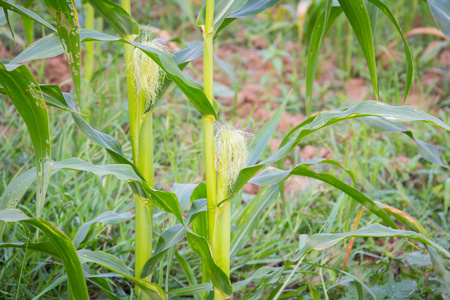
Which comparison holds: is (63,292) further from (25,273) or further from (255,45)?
(255,45)

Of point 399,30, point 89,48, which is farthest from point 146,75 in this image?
point 89,48

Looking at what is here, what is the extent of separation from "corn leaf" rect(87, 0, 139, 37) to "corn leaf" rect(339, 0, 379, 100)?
0.35 metres

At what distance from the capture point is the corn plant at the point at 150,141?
0.60 m

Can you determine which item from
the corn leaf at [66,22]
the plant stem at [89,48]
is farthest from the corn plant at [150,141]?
the plant stem at [89,48]

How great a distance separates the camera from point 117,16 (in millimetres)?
713

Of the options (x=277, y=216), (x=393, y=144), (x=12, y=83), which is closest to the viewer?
(x=12, y=83)

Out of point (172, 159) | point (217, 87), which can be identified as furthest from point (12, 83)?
point (217, 87)

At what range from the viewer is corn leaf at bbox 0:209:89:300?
59 centimetres

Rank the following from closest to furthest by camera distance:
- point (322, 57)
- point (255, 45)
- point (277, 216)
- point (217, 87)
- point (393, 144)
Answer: point (277, 216) < point (393, 144) < point (217, 87) < point (322, 57) < point (255, 45)

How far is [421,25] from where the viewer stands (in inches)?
105

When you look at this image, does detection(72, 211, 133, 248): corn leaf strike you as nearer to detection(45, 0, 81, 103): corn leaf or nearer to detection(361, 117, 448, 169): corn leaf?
detection(45, 0, 81, 103): corn leaf

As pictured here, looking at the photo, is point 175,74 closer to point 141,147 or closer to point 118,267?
point 141,147

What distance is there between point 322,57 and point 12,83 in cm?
199

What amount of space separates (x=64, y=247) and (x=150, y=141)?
0.24 metres
